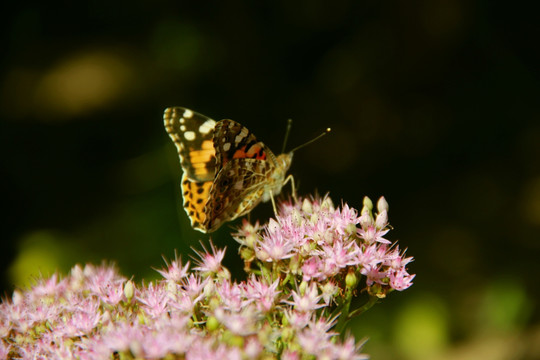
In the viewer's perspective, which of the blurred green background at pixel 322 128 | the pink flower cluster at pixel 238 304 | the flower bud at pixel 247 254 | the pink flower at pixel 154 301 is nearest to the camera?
the pink flower cluster at pixel 238 304

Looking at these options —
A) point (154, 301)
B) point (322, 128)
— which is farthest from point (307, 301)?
point (322, 128)

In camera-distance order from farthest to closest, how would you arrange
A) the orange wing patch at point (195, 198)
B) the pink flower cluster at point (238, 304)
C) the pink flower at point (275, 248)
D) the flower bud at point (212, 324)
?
the orange wing patch at point (195, 198) < the pink flower at point (275, 248) < the flower bud at point (212, 324) < the pink flower cluster at point (238, 304)

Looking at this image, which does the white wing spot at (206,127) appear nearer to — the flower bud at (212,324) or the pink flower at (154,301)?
the pink flower at (154,301)

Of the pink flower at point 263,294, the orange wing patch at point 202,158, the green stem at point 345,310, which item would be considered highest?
the orange wing patch at point 202,158

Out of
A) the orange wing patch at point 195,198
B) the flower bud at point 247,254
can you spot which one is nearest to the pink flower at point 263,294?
the flower bud at point 247,254

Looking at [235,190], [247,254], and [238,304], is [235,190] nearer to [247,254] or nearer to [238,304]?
[247,254]

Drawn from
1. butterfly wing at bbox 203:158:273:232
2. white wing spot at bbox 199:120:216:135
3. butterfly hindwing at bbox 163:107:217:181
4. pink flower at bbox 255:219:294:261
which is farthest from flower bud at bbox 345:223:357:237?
white wing spot at bbox 199:120:216:135

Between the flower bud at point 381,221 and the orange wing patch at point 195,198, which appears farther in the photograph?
the orange wing patch at point 195,198
